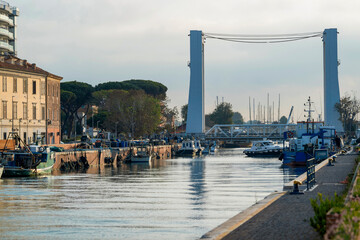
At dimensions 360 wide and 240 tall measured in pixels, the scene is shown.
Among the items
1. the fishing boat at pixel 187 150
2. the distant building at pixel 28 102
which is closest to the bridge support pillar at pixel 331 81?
the fishing boat at pixel 187 150

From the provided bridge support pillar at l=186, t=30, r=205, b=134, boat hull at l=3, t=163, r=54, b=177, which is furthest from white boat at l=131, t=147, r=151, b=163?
bridge support pillar at l=186, t=30, r=205, b=134

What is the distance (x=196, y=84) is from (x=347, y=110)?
30486 mm

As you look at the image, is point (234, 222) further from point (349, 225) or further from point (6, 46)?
point (6, 46)

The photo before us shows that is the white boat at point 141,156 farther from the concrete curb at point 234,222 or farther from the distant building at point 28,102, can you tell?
the concrete curb at point 234,222

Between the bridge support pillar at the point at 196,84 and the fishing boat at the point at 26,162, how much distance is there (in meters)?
72.6

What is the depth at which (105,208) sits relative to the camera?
29.9 metres

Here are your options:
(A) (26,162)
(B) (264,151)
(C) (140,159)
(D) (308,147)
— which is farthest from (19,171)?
(B) (264,151)

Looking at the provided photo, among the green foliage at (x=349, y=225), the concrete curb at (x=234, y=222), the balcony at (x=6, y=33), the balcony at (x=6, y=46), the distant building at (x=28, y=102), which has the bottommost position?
the concrete curb at (x=234, y=222)

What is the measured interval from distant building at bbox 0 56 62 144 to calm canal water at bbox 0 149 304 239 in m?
28.5

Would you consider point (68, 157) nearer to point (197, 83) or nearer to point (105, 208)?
point (105, 208)

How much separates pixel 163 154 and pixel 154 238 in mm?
86135

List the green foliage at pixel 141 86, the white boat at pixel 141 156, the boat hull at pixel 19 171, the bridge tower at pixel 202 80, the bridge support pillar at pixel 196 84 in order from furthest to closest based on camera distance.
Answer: the green foliage at pixel 141 86
the bridge support pillar at pixel 196 84
the bridge tower at pixel 202 80
the white boat at pixel 141 156
the boat hull at pixel 19 171

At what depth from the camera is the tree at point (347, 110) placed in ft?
412

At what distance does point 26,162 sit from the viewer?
182 ft
